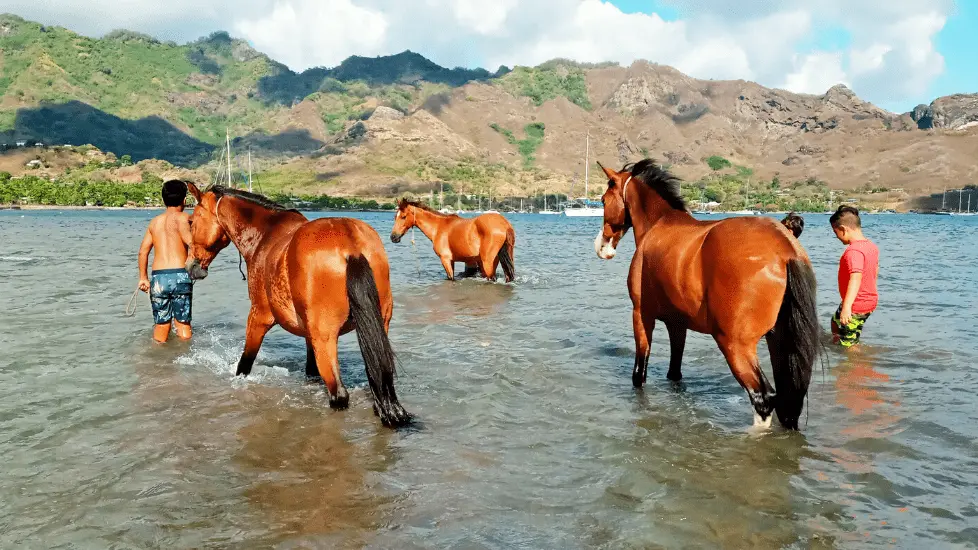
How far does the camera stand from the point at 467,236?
1653cm

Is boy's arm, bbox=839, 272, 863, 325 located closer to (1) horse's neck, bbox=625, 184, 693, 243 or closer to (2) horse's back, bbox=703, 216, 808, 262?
(1) horse's neck, bbox=625, 184, 693, 243

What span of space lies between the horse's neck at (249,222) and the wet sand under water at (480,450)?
1632mm

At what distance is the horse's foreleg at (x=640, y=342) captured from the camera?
21.9 feet

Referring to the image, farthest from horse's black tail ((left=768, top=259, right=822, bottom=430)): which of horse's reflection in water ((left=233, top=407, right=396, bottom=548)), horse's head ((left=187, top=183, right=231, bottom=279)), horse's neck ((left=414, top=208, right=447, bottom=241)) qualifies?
horse's neck ((left=414, top=208, right=447, bottom=241))

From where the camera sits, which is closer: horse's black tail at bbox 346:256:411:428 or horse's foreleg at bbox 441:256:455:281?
horse's black tail at bbox 346:256:411:428

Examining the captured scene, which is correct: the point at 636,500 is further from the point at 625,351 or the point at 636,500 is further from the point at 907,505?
the point at 625,351

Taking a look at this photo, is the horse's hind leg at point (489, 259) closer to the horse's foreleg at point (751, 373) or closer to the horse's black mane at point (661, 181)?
the horse's black mane at point (661, 181)

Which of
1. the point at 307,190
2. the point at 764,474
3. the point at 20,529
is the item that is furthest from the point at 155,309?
the point at 307,190

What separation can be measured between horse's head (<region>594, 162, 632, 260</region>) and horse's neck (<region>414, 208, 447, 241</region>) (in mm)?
9860

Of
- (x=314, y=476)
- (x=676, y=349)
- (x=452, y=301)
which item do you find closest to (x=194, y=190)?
(x=314, y=476)

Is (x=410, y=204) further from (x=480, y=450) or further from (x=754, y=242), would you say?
(x=754, y=242)

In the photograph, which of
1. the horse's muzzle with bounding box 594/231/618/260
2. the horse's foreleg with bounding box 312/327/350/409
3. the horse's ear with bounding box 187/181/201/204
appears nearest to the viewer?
the horse's foreleg with bounding box 312/327/350/409

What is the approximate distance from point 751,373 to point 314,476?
3.63 m

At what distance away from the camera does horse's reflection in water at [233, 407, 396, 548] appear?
12.9 feet
